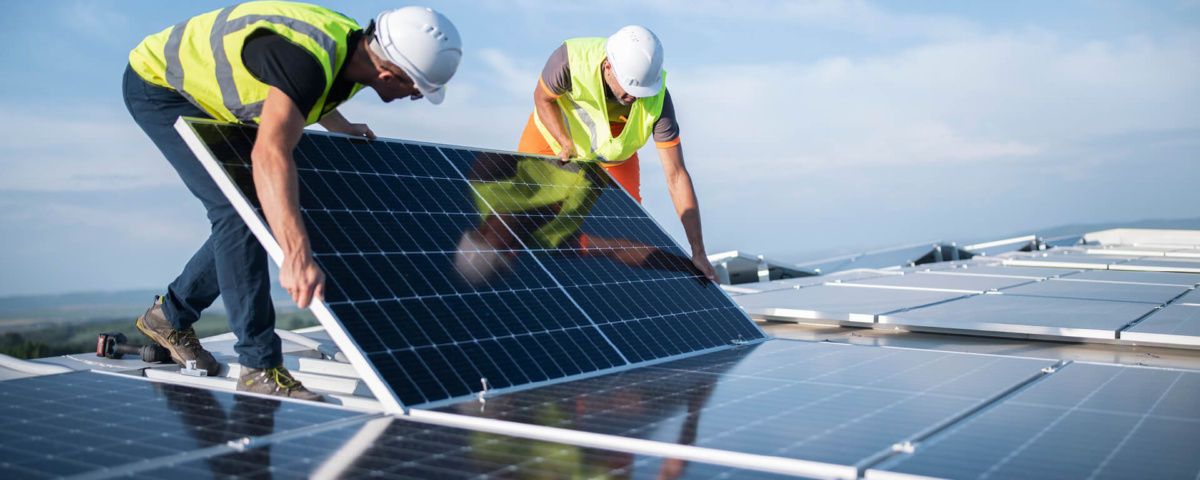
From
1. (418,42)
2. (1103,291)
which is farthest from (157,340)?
(1103,291)

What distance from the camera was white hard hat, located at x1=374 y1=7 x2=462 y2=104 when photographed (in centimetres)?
370

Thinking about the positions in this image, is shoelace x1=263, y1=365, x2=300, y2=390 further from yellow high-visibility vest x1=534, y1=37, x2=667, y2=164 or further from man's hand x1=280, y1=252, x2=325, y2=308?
yellow high-visibility vest x1=534, y1=37, x2=667, y2=164

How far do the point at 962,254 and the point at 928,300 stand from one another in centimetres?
1020

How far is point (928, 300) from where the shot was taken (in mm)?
7133

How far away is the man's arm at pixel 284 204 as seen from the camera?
10.8 feet

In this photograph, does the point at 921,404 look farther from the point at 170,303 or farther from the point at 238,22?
the point at 170,303

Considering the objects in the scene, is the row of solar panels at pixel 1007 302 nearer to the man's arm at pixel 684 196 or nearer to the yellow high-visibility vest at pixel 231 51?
the man's arm at pixel 684 196

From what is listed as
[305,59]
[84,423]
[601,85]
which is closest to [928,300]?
[601,85]

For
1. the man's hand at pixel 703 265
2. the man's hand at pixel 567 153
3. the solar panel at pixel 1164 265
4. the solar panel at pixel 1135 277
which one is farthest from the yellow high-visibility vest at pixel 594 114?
the solar panel at pixel 1164 265

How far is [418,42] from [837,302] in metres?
4.18

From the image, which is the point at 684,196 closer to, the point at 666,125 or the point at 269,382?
the point at 666,125

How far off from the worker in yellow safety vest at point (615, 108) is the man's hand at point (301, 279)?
100 inches

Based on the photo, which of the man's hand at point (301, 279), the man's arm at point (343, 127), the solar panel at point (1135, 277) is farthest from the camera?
the solar panel at point (1135, 277)

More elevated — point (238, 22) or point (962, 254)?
point (238, 22)
